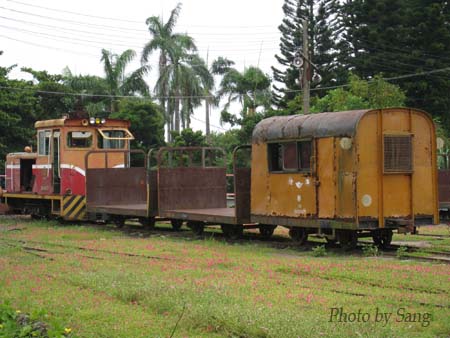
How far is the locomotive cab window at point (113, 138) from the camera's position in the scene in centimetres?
2147

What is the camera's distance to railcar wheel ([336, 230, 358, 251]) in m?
13.8

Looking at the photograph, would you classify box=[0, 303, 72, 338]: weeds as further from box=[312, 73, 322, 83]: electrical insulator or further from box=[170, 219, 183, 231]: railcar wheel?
box=[312, 73, 322, 83]: electrical insulator

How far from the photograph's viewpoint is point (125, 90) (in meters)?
46.7

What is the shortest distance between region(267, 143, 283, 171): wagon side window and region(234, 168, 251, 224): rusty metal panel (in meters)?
0.98

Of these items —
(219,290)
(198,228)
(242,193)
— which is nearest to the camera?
(219,290)

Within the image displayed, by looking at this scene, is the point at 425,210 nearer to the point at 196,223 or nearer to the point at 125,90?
the point at 196,223

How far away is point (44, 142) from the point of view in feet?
71.7

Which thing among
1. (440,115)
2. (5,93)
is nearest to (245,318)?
(5,93)

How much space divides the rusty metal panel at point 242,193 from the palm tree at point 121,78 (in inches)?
1183

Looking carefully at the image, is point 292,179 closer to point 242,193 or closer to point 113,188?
point 242,193

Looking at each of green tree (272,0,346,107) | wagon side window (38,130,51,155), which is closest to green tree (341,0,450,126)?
green tree (272,0,346,107)

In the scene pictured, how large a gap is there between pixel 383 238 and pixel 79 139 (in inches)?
413

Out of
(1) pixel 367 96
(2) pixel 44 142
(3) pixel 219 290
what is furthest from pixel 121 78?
(3) pixel 219 290

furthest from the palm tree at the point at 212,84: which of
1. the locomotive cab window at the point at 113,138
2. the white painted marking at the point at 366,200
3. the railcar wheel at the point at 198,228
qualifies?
the white painted marking at the point at 366,200
